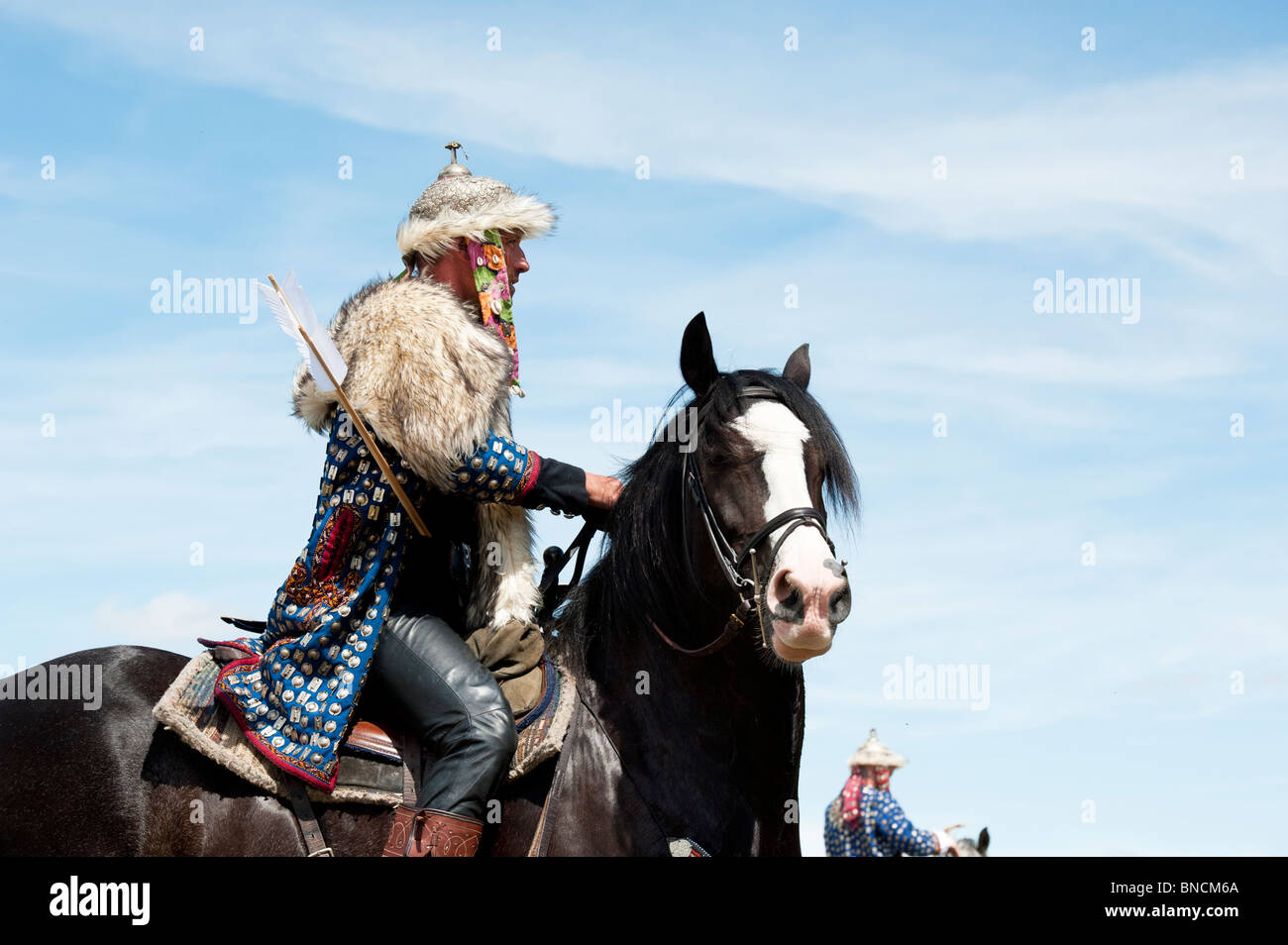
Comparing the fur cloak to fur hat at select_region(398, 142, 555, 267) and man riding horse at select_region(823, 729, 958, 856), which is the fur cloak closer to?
fur hat at select_region(398, 142, 555, 267)

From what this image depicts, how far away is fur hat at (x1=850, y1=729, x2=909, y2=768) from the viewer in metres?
12.7

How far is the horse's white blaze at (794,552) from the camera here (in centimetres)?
472

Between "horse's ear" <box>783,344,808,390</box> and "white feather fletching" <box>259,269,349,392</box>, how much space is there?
2.05 m

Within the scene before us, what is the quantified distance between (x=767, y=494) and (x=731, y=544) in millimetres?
266

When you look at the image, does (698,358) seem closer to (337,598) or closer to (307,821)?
(337,598)

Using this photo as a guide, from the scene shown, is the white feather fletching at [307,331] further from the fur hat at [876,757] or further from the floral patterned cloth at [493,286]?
the fur hat at [876,757]

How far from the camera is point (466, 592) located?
6.00 meters

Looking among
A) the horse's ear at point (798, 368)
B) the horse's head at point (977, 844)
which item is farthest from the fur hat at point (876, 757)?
the horse's ear at point (798, 368)

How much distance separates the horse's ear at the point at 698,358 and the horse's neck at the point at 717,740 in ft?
3.50

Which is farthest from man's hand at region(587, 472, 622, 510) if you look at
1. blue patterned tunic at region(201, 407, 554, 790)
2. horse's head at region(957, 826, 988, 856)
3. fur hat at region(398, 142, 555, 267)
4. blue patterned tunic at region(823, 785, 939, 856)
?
horse's head at region(957, 826, 988, 856)

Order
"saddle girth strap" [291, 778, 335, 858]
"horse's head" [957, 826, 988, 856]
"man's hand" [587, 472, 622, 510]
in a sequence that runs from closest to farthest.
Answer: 1. "saddle girth strap" [291, 778, 335, 858]
2. "man's hand" [587, 472, 622, 510]
3. "horse's head" [957, 826, 988, 856]

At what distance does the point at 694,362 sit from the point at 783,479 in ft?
2.66
